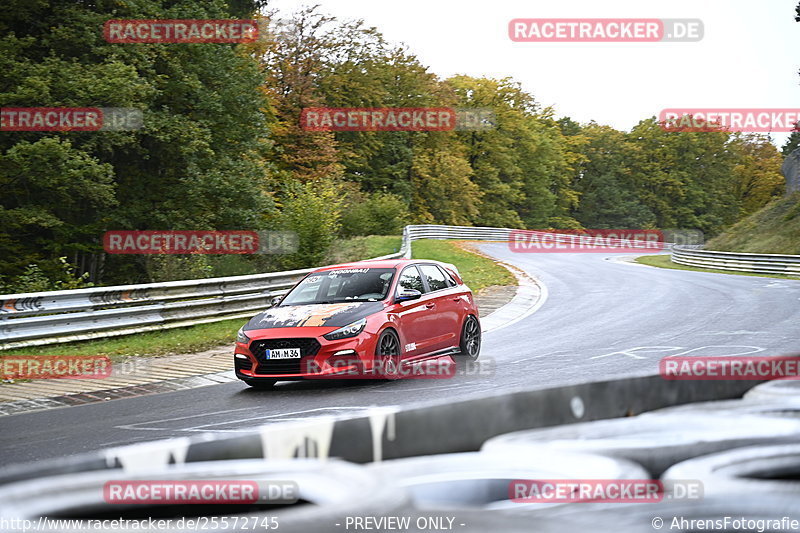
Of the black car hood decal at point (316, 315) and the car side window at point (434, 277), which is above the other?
the car side window at point (434, 277)

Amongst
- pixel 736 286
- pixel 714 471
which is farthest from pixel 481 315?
pixel 714 471

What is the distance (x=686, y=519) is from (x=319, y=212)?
78.7 ft

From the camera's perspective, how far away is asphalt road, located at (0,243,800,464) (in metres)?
8.54

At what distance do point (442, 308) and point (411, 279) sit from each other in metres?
0.61

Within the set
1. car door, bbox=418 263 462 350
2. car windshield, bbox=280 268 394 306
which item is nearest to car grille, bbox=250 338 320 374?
car windshield, bbox=280 268 394 306

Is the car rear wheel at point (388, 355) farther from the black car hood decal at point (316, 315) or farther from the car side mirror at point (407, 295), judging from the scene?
the car side mirror at point (407, 295)

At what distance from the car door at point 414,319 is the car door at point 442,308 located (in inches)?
3.9

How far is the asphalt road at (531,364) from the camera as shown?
854 centimetres

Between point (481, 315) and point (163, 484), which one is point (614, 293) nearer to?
point (481, 315)

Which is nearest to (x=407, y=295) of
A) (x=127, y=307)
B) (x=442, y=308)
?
(x=442, y=308)

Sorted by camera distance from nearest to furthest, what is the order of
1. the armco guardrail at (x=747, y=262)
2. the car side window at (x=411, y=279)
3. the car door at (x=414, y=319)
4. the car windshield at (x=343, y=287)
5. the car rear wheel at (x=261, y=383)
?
the car rear wheel at (x=261, y=383)
the car door at (x=414, y=319)
the car windshield at (x=343, y=287)
the car side window at (x=411, y=279)
the armco guardrail at (x=747, y=262)

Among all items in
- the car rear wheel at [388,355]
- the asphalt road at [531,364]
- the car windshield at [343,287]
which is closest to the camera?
the asphalt road at [531,364]

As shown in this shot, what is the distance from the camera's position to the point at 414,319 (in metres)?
12.1

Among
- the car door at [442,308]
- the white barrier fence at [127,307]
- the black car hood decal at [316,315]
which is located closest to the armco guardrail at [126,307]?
the white barrier fence at [127,307]
